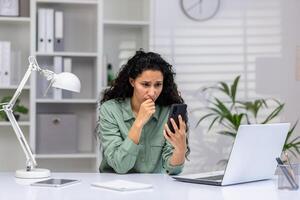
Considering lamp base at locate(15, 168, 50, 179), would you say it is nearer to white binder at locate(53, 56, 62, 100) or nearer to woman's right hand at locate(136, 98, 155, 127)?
woman's right hand at locate(136, 98, 155, 127)

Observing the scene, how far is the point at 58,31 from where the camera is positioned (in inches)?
153

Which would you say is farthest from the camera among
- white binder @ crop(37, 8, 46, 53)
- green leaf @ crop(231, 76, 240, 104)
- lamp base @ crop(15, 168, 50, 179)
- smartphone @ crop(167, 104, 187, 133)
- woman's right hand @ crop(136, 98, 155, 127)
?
green leaf @ crop(231, 76, 240, 104)

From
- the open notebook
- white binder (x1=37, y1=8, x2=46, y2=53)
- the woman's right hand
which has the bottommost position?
the open notebook

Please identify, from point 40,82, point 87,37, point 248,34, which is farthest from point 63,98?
point 248,34

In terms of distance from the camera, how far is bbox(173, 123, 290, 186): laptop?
6.93ft

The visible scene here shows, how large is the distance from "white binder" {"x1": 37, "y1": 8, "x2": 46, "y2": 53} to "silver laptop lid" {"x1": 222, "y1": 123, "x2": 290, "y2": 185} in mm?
2047

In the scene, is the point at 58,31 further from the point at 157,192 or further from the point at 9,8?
the point at 157,192

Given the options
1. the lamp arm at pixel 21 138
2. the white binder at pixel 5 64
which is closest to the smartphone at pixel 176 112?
the lamp arm at pixel 21 138

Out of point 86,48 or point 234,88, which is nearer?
point 234,88

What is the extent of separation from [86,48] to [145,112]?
5.83 feet

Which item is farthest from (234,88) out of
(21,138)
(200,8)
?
(21,138)

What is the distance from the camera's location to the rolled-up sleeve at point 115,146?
2.50 m

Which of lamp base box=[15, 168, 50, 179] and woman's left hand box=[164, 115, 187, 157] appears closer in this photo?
lamp base box=[15, 168, 50, 179]

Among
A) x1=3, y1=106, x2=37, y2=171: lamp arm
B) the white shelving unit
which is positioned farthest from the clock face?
x1=3, y1=106, x2=37, y2=171: lamp arm
